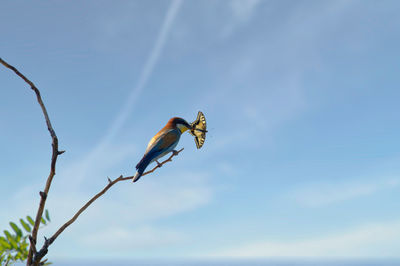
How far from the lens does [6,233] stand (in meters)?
3.43

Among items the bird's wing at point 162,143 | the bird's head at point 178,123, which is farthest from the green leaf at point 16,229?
the bird's head at point 178,123

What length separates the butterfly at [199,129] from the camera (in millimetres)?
6012

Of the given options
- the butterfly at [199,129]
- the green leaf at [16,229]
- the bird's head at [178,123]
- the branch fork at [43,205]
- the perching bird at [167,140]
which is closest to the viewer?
the branch fork at [43,205]

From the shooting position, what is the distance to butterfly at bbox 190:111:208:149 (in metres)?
6.01

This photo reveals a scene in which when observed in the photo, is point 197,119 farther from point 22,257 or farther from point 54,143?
point 22,257

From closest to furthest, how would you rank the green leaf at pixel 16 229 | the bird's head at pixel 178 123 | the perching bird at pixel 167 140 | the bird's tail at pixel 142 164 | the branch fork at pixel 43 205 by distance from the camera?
the branch fork at pixel 43 205 → the green leaf at pixel 16 229 → the bird's tail at pixel 142 164 → the perching bird at pixel 167 140 → the bird's head at pixel 178 123

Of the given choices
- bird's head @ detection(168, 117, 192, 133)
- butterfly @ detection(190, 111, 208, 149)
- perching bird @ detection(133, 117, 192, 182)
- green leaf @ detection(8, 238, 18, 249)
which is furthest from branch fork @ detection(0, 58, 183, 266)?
bird's head @ detection(168, 117, 192, 133)

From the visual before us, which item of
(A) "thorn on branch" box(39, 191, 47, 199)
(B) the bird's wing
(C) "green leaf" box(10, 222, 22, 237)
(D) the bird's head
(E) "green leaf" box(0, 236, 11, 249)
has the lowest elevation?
(E) "green leaf" box(0, 236, 11, 249)

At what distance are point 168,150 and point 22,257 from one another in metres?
4.81

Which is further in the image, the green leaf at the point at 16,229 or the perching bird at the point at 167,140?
the perching bird at the point at 167,140

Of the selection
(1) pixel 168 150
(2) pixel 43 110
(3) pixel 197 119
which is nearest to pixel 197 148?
(3) pixel 197 119

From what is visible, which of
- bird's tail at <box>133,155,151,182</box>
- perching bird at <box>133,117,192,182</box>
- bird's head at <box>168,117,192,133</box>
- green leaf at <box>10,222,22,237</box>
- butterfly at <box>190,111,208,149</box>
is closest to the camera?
green leaf at <box>10,222,22,237</box>

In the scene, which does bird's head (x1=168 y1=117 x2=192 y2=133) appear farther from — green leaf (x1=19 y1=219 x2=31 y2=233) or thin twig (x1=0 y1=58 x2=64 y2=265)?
green leaf (x1=19 y1=219 x2=31 y2=233)

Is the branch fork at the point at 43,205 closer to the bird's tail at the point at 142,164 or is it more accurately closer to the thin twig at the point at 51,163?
the thin twig at the point at 51,163
